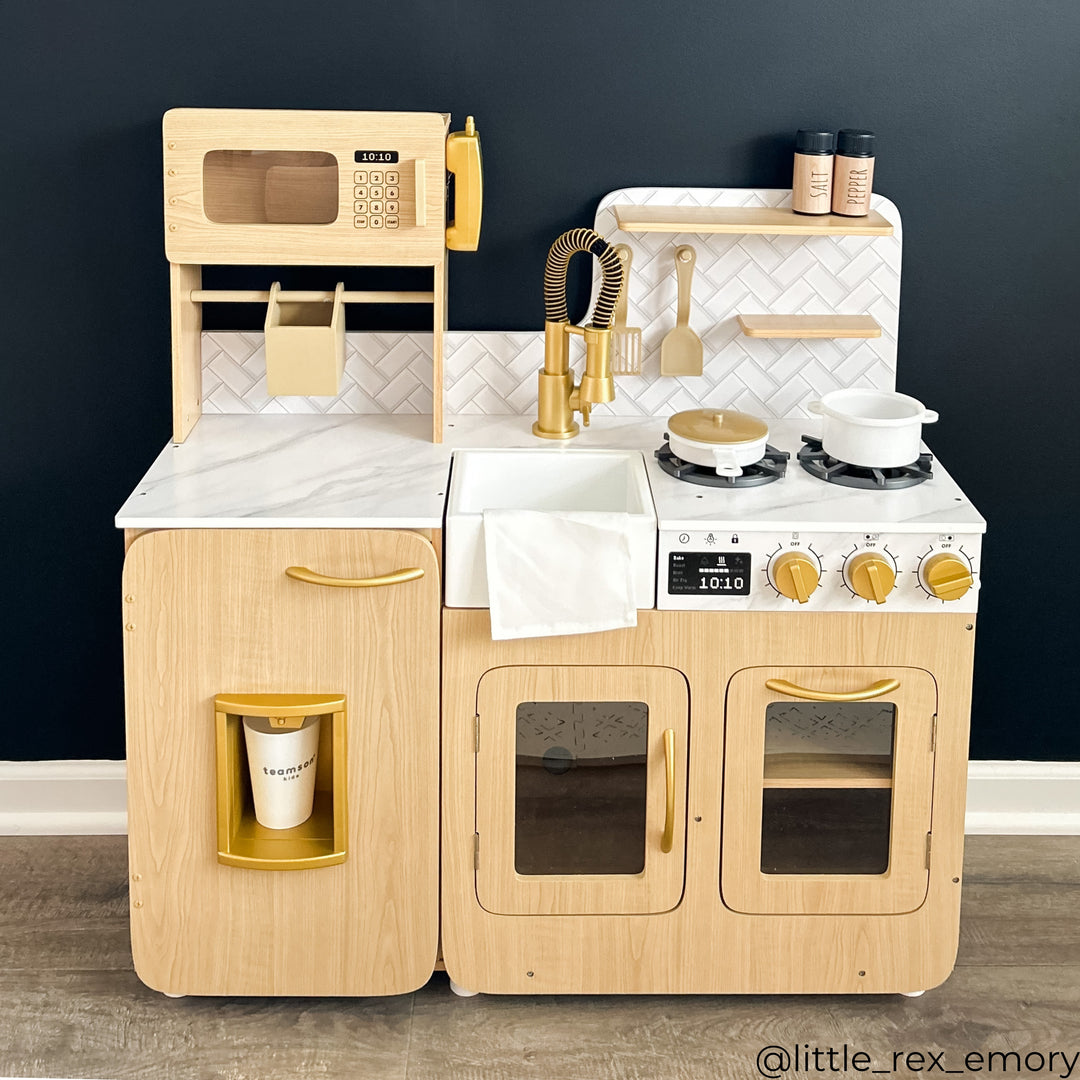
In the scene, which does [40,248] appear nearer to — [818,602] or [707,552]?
[707,552]

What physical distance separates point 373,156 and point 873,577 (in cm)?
112

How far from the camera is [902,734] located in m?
2.36

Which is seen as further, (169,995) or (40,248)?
(40,248)

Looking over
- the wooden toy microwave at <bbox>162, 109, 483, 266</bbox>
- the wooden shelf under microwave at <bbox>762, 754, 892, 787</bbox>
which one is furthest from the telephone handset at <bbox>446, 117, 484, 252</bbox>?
the wooden shelf under microwave at <bbox>762, 754, 892, 787</bbox>

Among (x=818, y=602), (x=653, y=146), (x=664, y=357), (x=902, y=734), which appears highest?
(x=653, y=146)

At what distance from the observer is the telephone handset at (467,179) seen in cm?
255

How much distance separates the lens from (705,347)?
282 cm

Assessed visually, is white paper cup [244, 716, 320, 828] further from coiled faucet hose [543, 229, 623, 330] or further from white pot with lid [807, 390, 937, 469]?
white pot with lid [807, 390, 937, 469]

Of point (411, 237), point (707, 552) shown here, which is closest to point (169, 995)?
point (707, 552)

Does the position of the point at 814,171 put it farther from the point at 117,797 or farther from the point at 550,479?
the point at 117,797

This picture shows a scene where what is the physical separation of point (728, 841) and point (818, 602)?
0.44 meters

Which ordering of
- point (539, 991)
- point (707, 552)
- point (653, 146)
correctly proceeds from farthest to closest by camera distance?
point (653, 146)
point (539, 991)
point (707, 552)

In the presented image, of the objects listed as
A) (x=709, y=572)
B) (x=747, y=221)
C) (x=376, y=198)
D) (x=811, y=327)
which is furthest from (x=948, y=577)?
(x=376, y=198)

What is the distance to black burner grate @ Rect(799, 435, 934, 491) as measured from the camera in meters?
2.43
